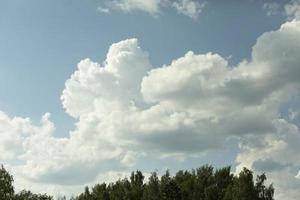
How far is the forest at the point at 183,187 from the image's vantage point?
267ft

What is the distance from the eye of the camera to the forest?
267ft

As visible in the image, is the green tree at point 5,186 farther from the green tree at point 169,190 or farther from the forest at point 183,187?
the green tree at point 169,190

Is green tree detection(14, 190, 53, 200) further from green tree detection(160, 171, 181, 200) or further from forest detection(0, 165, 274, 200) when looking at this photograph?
green tree detection(160, 171, 181, 200)

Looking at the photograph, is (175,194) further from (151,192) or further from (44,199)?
(44,199)

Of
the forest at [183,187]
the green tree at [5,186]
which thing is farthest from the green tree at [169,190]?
the green tree at [5,186]

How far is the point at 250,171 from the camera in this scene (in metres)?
82.1

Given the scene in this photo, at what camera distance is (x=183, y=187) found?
9725cm

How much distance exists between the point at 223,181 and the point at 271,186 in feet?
38.2

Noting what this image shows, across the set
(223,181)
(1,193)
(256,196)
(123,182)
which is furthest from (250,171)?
(1,193)

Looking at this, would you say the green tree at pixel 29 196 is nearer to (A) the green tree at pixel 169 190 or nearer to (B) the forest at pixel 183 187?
(B) the forest at pixel 183 187

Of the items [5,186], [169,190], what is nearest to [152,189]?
[169,190]

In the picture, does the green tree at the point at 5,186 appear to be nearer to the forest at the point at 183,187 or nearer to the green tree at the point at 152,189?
the forest at the point at 183,187

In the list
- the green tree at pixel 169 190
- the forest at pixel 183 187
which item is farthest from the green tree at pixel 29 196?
the green tree at pixel 169 190

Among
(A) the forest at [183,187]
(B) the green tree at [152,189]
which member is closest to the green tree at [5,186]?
(A) the forest at [183,187]
